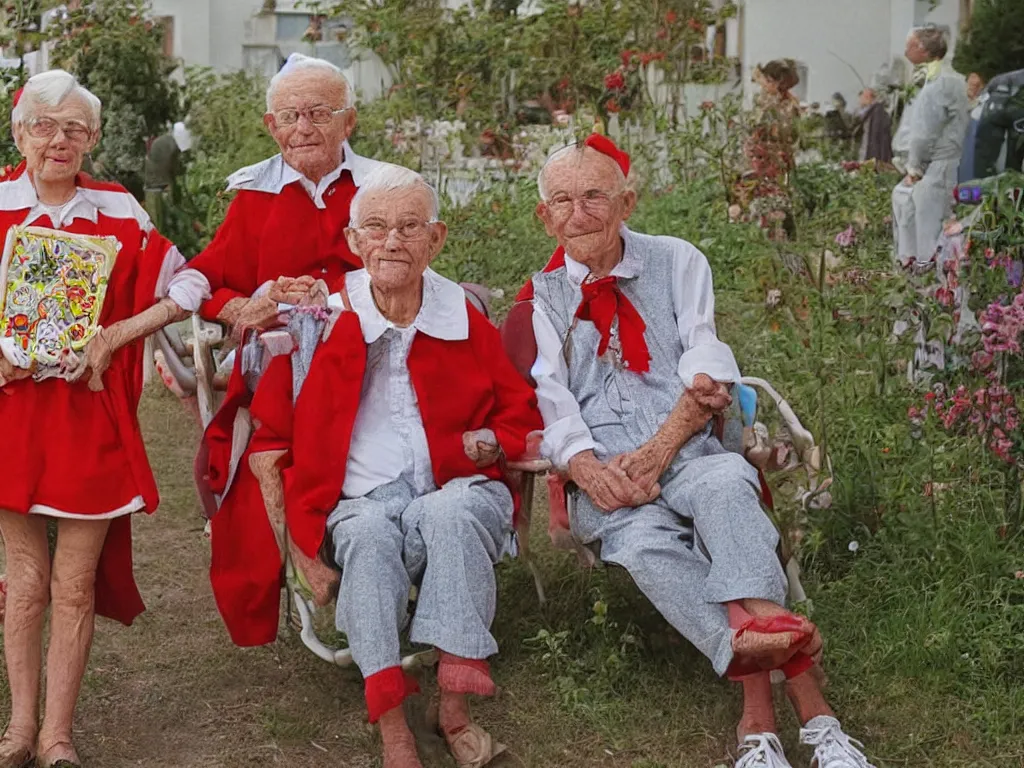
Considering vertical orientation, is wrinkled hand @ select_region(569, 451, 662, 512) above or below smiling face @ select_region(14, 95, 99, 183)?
below

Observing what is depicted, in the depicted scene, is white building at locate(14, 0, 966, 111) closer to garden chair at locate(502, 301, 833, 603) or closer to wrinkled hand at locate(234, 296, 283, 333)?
wrinkled hand at locate(234, 296, 283, 333)

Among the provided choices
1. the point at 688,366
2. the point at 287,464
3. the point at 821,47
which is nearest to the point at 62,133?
the point at 287,464

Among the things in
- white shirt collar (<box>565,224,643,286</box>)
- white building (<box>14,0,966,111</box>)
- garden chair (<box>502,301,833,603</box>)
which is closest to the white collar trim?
garden chair (<box>502,301,833,603</box>)

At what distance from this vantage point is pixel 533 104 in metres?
11.2

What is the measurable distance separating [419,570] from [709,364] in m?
→ 0.92

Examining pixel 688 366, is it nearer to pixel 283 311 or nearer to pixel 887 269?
pixel 283 311

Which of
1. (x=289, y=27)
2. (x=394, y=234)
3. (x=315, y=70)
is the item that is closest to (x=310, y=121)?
(x=315, y=70)

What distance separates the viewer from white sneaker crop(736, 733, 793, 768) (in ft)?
11.9

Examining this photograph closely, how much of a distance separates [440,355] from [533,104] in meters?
7.44

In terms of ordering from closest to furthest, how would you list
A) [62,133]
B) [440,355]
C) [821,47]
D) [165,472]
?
1. [62,133]
2. [440,355]
3. [165,472]
4. [821,47]

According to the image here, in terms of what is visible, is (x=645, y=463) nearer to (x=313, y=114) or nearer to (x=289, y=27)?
(x=313, y=114)

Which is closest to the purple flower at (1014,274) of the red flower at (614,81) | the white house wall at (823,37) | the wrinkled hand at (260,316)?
the wrinkled hand at (260,316)

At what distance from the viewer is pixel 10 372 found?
12.5 feet

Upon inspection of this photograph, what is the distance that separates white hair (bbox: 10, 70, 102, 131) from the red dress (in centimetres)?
16
